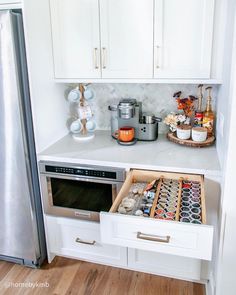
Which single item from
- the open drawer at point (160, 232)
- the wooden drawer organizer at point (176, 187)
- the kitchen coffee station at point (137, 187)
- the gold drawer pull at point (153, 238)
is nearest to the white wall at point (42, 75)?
the kitchen coffee station at point (137, 187)

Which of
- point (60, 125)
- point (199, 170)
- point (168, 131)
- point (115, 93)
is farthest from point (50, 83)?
point (199, 170)

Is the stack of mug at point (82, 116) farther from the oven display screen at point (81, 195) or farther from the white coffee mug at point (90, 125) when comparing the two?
the oven display screen at point (81, 195)

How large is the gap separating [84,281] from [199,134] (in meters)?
1.27

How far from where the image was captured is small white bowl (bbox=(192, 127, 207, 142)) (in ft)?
6.34

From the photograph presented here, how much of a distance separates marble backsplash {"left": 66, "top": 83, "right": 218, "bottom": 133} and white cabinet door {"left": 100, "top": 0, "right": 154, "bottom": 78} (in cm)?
35

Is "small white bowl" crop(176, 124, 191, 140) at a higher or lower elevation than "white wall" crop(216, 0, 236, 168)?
lower

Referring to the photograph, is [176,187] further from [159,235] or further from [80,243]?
[80,243]

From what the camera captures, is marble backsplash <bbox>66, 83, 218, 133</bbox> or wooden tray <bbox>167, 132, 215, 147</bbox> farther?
marble backsplash <bbox>66, 83, 218, 133</bbox>

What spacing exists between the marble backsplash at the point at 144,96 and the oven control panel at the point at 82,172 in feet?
2.12

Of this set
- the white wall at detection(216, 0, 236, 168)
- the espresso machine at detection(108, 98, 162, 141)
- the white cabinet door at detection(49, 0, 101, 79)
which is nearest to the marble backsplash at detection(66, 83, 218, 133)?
the espresso machine at detection(108, 98, 162, 141)

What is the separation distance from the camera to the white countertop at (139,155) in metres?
1.69

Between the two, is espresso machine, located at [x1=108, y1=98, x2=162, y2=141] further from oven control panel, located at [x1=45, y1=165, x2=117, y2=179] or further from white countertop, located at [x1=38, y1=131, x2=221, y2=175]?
oven control panel, located at [x1=45, y1=165, x2=117, y2=179]

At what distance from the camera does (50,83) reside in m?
A: 1.99

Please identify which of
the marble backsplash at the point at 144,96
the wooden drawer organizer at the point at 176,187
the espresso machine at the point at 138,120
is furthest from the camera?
the marble backsplash at the point at 144,96
